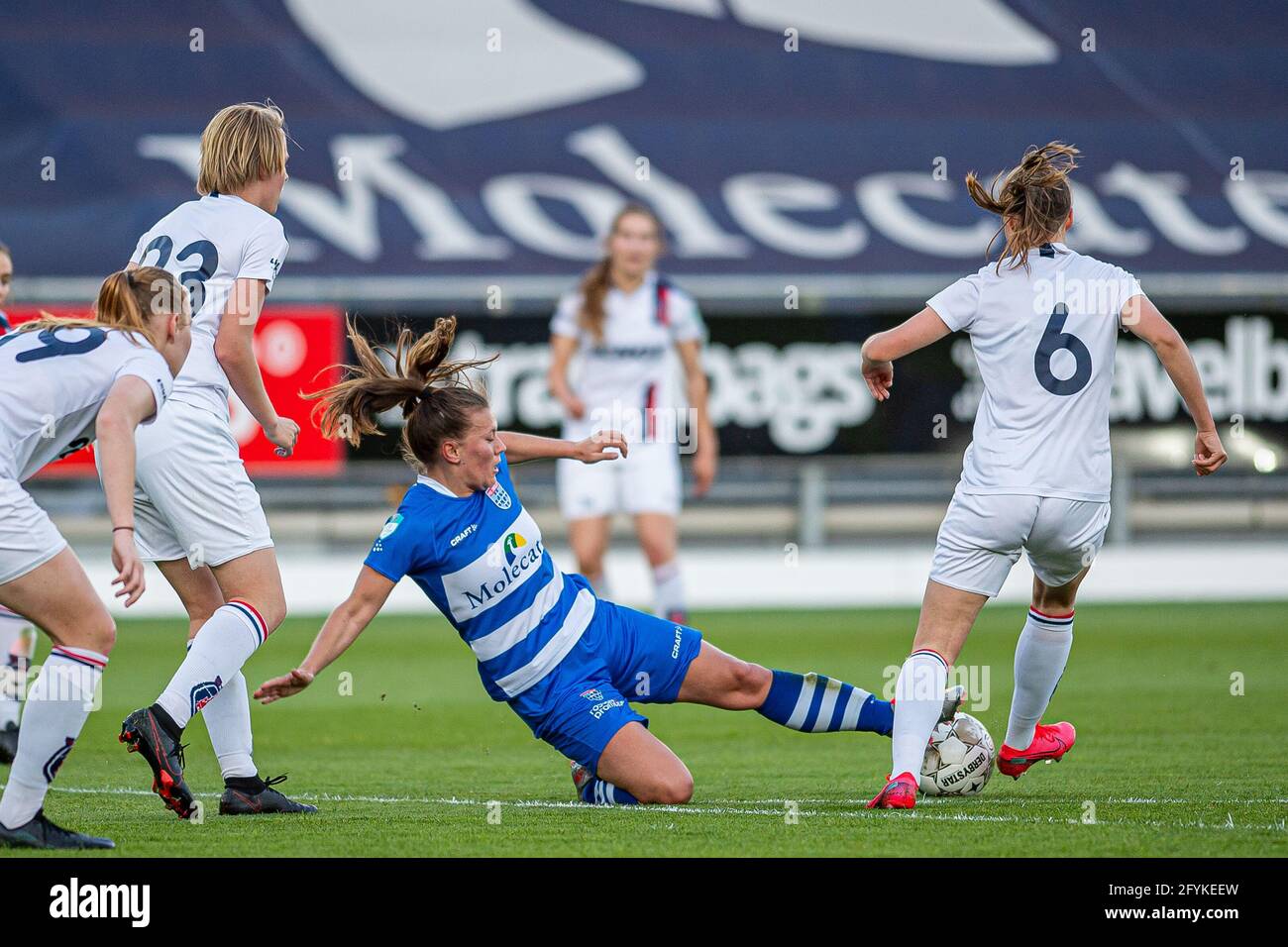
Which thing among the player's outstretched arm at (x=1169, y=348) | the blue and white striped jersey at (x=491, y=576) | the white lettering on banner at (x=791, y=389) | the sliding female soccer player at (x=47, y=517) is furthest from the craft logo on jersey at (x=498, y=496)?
the white lettering on banner at (x=791, y=389)

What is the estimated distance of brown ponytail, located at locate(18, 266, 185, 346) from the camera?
14.7 ft

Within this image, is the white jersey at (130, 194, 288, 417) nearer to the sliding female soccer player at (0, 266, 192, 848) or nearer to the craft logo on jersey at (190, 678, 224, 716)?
the sliding female soccer player at (0, 266, 192, 848)

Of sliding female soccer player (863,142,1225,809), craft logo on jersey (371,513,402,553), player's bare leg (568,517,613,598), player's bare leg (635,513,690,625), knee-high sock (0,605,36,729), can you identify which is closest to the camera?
craft logo on jersey (371,513,402,553)

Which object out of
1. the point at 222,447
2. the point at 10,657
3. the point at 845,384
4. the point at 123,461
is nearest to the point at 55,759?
the point at 123,461

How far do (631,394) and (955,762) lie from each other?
4952mm

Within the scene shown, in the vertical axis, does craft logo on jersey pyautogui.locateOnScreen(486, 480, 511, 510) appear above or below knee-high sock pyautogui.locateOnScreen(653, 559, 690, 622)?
above

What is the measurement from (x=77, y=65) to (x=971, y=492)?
15464mm

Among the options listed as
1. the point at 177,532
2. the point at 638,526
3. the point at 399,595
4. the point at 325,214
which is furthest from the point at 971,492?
the point at 325,214

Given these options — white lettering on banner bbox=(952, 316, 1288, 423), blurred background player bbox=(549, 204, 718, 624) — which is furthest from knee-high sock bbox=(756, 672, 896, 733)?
white lettering on banner bbox=(952, 316, 1288, 423)

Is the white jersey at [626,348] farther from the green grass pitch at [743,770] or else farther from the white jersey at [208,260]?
the white jersey at [208,260]

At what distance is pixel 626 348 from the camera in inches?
389

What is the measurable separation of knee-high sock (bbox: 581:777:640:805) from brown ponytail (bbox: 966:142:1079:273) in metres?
1.97

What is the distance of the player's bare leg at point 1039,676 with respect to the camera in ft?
18.0

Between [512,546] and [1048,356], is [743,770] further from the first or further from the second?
[1048,356]
